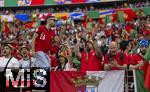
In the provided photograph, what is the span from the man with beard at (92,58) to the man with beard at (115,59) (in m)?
0.31

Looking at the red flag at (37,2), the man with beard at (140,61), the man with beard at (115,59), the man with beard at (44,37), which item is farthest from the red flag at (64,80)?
the red flag at (37,2)

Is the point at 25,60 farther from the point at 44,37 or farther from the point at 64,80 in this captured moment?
the point at 64,80

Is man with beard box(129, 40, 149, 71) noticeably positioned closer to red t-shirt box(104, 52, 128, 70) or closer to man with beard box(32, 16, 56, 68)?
red t-shirt box(104, 52, 128, 70)

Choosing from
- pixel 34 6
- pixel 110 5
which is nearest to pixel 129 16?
pixel 110 5

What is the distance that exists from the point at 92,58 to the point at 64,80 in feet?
2.95

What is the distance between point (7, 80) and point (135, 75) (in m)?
2.67

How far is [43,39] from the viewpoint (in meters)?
11.6

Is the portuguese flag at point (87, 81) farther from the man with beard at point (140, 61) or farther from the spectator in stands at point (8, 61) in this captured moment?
the spectator in stands at point (8, 61)

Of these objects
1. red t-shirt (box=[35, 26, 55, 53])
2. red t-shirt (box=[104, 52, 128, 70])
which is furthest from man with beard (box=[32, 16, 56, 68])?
red t-shirt (box=[104, 52, 128, 70])

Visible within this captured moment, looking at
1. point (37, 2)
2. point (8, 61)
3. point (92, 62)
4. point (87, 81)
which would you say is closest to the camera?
point (87, 81)

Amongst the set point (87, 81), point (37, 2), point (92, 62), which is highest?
point (37, 2)

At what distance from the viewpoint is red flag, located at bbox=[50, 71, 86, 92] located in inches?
396

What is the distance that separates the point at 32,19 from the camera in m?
42.1

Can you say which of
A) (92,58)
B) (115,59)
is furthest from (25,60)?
(115,59)
